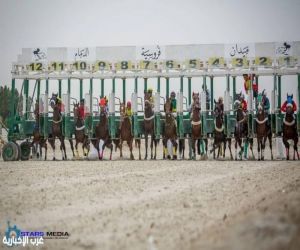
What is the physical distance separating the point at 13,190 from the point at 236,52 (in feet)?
40.3

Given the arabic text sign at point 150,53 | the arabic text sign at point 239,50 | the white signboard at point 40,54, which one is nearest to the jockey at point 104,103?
the arabic text sign at point 150,53

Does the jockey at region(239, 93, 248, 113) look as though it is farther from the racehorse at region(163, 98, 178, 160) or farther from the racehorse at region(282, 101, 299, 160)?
the racehorse at region(163, 98, 178, 160)

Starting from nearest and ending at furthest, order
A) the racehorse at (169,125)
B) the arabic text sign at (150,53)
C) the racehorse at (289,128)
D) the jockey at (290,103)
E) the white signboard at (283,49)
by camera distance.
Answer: the racehorse at (289,128) → the jockey at (290,103) → the racehorse at (169,125) → the white signboard at (283,49) → the arabic text sign at (150,53)

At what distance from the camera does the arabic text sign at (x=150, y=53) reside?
18.6 m

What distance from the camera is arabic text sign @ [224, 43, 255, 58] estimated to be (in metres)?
18.0

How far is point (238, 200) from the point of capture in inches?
280

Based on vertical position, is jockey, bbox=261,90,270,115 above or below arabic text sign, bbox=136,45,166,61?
below

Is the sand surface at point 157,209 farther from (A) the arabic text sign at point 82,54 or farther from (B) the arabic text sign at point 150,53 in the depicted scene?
(A) the arabic text sign at point 82,54

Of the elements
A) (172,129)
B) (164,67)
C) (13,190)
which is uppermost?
(164,67)

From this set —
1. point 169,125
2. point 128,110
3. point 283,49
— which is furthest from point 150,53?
point 283,49

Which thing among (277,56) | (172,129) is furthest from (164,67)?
(277,56)

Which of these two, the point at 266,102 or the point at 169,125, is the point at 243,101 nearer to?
the point at 266,102

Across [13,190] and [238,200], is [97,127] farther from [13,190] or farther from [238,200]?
[238,200]

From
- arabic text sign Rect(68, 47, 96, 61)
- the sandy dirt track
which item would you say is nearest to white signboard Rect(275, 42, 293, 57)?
arabic text sign Rect(68, 47, 96, 61)
